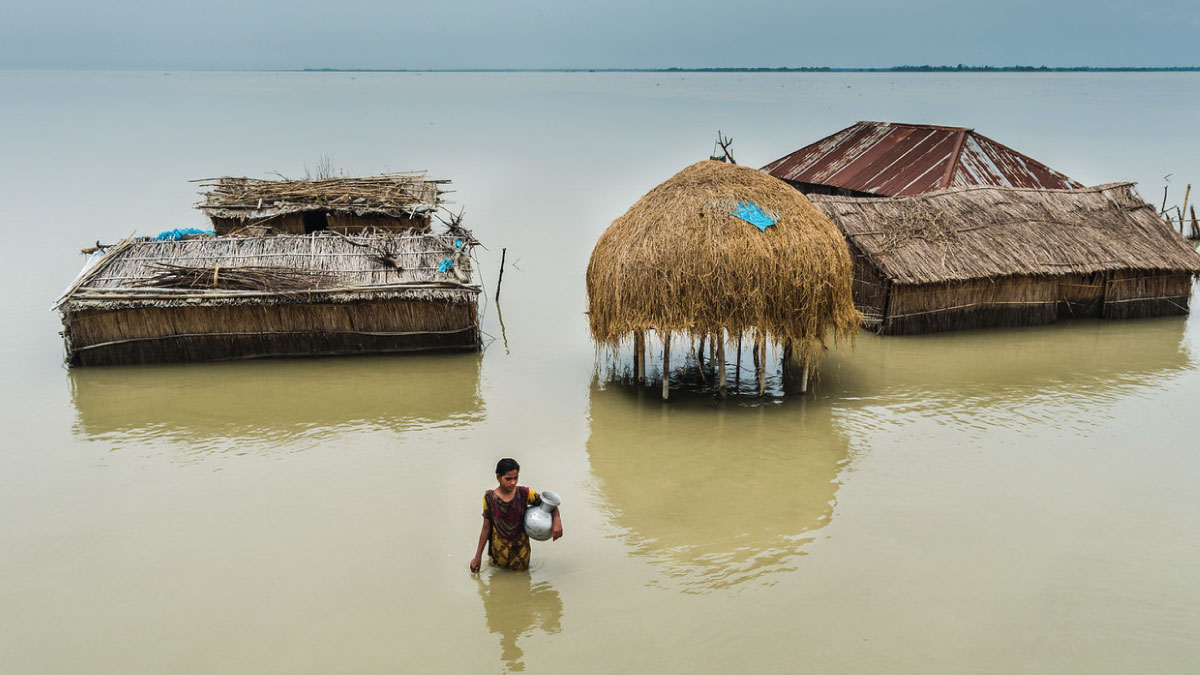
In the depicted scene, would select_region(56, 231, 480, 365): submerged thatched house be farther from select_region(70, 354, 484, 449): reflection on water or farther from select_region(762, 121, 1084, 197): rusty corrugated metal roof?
select_region(762, 121, 1084, 197): rusty corrugated metal roof

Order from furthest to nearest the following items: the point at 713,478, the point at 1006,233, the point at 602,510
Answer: the point at 1006,233
the point at 713,478
the point at 602,510

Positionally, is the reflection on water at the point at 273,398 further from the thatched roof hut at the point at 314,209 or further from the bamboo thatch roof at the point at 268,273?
the thatched roof hut at the point at 314,209

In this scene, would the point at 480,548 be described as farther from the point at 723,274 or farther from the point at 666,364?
the point at 666,364

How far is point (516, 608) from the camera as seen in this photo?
8109 millimetres

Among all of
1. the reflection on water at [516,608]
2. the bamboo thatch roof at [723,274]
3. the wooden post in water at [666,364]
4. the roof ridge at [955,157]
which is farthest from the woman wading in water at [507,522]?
the roof ridge at [955,157]

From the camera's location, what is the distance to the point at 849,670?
731cm

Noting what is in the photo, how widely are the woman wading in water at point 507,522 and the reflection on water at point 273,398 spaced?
4314 mm

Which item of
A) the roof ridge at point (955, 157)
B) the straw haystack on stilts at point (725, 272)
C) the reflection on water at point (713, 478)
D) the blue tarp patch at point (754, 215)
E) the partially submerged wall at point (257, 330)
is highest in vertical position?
the roof ridge at point (955, 157)

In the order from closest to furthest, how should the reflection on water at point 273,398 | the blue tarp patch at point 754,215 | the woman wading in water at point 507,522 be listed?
the woman wading in water at point 507,522 → the blue tarp patch at point 754,215 → the reflection on water at point 273,398

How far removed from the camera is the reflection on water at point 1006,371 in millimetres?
12836

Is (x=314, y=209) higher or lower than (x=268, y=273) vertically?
higher

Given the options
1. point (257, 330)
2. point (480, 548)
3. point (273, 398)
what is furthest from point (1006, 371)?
point (257, 330)

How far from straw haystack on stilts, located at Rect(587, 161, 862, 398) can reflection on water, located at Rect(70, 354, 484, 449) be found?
113 inches

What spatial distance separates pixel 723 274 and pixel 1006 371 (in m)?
5.91
